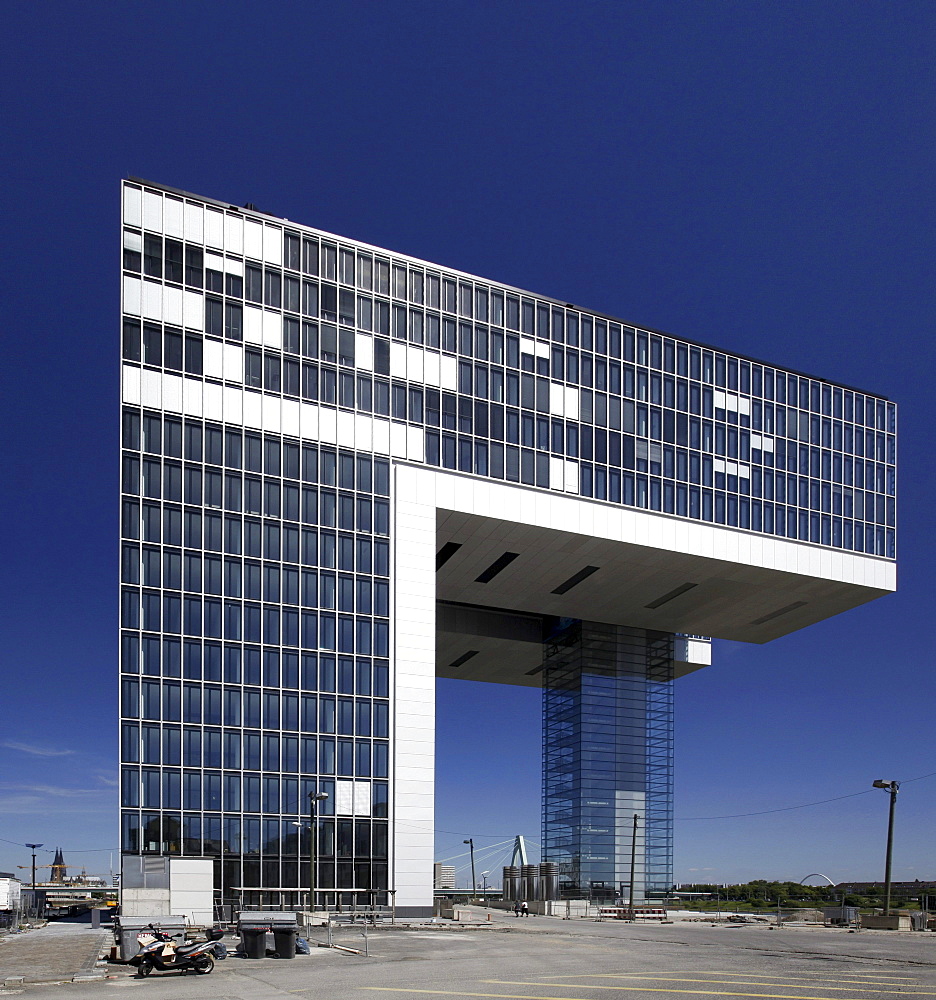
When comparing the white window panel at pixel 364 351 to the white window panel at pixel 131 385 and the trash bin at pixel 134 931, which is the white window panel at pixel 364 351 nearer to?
the white window panel at pixel 131 385

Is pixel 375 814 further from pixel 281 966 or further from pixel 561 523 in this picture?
pixel 281 966

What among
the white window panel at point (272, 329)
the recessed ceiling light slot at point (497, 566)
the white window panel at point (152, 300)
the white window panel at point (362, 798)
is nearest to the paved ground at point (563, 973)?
the white window panel at point (362, 798)

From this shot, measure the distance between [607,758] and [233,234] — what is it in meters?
47.6

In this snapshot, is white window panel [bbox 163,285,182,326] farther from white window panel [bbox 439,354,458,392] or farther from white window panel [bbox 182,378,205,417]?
white window panel [bbox 439,354,458,392]

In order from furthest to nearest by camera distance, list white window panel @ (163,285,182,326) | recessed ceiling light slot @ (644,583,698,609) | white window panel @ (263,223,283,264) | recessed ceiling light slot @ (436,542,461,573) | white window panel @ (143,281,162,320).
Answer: recessed ceiling light slot @ (644,583,698,609)
recessed ceiling light slot @ (436,542,461,573)
white window panel @ (263,223,283,264)
white window panel @ (163,285,182,326)
white window panel @ (143,281,162,320)

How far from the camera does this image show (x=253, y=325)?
57.9 metres

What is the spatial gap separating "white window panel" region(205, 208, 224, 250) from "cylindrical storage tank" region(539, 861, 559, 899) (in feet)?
172

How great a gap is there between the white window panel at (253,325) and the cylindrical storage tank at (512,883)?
53.9m

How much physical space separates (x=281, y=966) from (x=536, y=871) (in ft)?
196

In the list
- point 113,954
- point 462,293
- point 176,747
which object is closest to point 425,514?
point 462,293

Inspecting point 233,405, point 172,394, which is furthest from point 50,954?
point 233,405

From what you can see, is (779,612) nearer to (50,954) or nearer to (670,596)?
(670,596)

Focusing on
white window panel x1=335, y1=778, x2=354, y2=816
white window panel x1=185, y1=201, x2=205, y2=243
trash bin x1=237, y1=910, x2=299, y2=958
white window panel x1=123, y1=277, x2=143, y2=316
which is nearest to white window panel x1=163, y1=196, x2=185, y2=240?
white window panel x1=185, y1=201, x2=205, y2=243

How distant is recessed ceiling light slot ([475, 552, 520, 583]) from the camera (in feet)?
222
